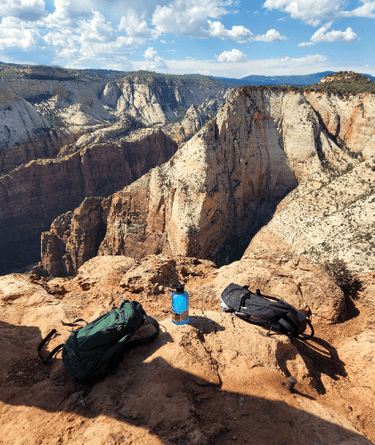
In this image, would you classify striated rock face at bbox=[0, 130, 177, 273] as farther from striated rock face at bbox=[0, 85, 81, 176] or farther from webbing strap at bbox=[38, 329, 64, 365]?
webbing strap at bbox=[38, 329, 64, 365]

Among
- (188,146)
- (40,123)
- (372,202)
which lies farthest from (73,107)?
(372,202)

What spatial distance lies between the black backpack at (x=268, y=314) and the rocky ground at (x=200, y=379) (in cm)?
24

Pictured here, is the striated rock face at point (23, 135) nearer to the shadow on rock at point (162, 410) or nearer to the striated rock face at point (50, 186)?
the striated rock face at point (50, 186)

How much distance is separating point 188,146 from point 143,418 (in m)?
29.2

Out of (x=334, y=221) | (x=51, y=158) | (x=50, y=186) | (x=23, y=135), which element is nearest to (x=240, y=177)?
(x=334, y=221)

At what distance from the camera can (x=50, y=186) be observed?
4953 centimetres

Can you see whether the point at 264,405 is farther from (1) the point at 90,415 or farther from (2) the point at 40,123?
(2) the point at 40,123

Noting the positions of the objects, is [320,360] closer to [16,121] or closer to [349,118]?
[349,118]

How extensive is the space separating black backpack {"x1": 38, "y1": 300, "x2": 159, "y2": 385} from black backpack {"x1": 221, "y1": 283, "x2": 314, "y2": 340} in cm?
250

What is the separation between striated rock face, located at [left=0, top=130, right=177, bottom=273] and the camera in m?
44.9

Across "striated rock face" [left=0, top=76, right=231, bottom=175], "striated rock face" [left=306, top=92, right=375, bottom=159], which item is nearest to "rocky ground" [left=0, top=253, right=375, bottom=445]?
"striated rock face" [left=306, top=92, right=375, bottom=159]

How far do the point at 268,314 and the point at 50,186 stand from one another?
52826 millimetres

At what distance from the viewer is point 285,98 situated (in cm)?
3353

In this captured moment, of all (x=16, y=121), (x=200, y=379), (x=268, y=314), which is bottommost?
(x=200, y=379)
